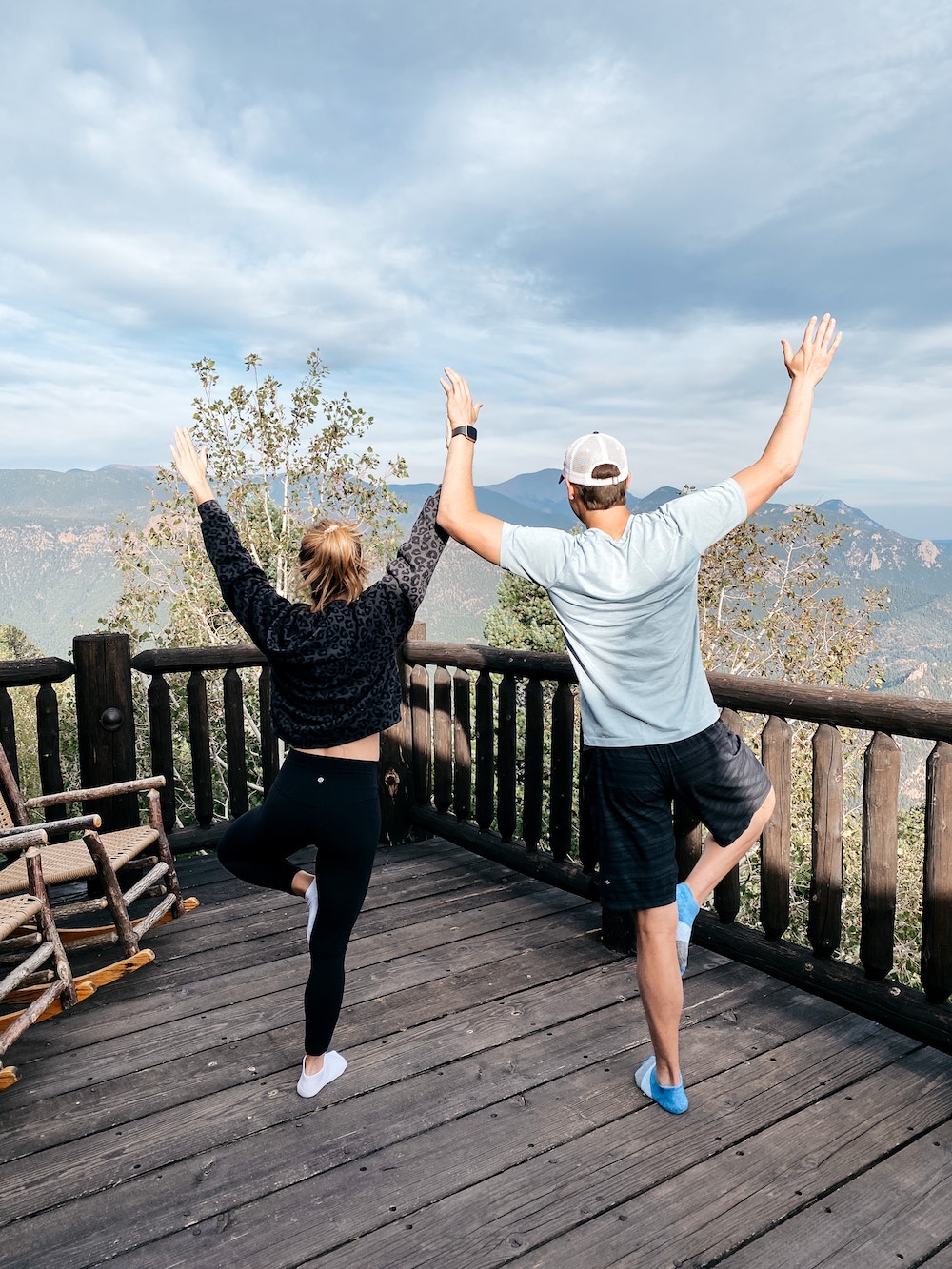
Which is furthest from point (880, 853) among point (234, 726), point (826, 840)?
point (234, 726)

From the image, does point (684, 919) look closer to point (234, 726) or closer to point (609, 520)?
point (609, 520)

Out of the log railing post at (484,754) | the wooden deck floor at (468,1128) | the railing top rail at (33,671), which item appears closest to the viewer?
the wooden deck floor at (468,1128)

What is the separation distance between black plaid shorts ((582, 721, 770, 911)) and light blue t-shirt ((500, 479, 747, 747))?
0.16 ft

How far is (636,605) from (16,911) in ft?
6.61

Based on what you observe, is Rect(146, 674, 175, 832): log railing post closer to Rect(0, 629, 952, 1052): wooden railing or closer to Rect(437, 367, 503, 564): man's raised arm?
Rect(0, 629, 952, 1052): wooden railing

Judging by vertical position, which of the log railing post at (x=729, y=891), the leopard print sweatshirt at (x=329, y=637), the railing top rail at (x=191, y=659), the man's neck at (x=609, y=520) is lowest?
the log railing post at (x=729, y=891)

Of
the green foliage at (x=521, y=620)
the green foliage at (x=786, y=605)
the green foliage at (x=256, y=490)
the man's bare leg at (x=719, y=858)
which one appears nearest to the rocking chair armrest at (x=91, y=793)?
the man's bare leg at (x=719, y=858)

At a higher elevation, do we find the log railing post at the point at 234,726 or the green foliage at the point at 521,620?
the log railing post at the point at 234,726

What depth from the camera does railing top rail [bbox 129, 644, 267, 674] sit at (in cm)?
374

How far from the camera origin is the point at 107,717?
3553 mm

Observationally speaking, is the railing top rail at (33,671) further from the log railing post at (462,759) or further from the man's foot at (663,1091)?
the man's foot at (663,1091)

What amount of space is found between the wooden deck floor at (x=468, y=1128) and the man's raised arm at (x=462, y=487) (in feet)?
4.68

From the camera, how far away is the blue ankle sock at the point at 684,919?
6.89 feet

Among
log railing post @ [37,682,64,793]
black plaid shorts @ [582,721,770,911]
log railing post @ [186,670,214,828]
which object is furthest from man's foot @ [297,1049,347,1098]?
log railing post @ [37,682,64,793]
